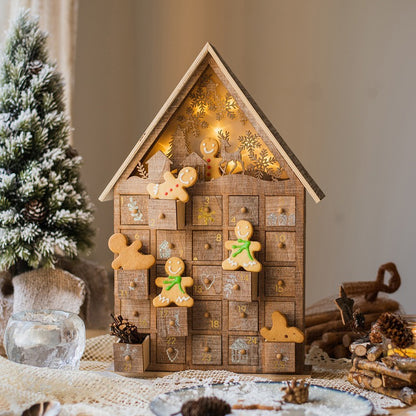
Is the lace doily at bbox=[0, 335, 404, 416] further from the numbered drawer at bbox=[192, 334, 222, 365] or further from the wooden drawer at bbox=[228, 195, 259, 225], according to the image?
the wooden drawer at bbox=[228, 195, 259, 225]

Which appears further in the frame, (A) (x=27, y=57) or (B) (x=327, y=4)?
(B) (x=327, y=4)

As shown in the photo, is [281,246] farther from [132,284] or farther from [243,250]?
[132,284]

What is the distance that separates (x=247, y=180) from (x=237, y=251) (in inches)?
5.4

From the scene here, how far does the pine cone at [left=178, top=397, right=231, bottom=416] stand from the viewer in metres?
0.95

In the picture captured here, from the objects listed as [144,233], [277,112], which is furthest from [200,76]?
[277,112]

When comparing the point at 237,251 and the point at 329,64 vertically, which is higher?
the point at 329,64

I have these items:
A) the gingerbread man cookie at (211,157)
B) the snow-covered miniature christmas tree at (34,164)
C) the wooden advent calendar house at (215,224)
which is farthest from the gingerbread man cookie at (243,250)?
the snow-covered miniature christmas tree at (34,164)

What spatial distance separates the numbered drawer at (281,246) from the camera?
1.25 metres

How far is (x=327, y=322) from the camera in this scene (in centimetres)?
154

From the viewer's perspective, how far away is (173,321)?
4.17 feet

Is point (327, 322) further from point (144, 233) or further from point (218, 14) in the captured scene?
point (218, 14)

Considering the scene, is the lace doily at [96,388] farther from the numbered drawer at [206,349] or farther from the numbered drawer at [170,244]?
the numbered drawer at [170,244]

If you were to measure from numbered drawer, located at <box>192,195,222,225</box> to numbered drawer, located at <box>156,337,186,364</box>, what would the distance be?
0.78 ft

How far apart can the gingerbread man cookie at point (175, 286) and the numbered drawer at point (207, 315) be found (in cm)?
3
